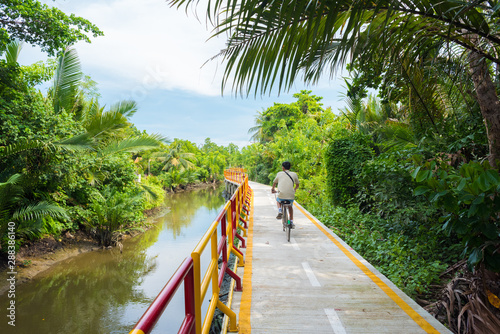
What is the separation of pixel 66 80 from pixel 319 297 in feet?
39.6

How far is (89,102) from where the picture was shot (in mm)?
14055

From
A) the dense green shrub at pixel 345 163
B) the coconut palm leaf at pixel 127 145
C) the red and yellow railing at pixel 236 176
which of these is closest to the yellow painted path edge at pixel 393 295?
the dense green shrub at pixel 345 163

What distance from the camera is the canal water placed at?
292 inches

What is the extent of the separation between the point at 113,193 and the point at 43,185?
3615 mm

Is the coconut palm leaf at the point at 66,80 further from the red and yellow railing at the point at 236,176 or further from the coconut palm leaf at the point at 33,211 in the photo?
the red and yellow railing at the point at 236,176

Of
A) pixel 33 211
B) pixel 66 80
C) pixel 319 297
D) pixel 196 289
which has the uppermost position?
pixel 66 80

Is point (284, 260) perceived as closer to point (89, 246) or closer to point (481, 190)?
point (481, 190)

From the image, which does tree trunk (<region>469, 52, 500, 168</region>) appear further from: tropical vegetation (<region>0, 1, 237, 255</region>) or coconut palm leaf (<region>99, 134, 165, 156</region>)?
coconut palm leaf (<region>99, 134, 165, 156</region>)

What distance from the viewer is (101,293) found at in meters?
9.27

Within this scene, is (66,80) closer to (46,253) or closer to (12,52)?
(12,52)

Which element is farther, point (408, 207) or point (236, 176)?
point (236, 176)

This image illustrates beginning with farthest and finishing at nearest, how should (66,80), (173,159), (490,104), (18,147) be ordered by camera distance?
(173,159) < (66,80) < (18,147) < (490,104)

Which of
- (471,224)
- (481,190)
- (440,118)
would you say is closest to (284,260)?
(471,224)

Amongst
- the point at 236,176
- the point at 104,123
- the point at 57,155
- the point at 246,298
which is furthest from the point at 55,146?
the point at 236,176
